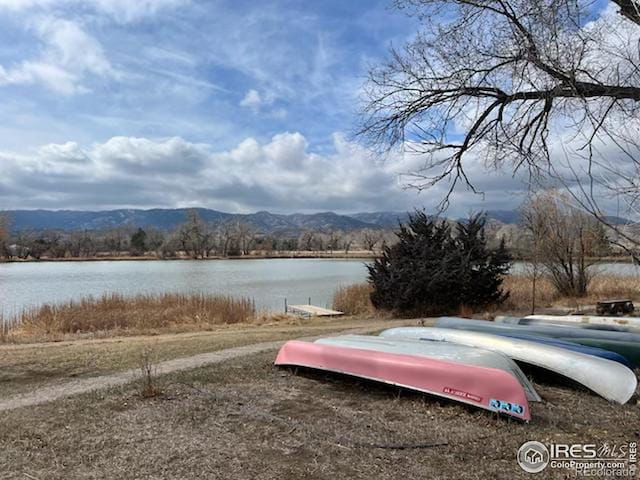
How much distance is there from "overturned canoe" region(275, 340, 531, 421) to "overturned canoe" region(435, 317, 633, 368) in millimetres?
1863

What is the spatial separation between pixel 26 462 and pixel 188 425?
1.08 metres

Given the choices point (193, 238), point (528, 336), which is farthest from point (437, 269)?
point (193, 238)

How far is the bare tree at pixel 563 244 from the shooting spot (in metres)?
16.4

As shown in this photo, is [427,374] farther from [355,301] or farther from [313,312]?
[355,301]

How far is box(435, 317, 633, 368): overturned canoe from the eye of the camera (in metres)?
5.47

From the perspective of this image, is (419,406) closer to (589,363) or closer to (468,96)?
(589,363)

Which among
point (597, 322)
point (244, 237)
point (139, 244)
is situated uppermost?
point (244, 237)

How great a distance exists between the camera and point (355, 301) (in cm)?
1702

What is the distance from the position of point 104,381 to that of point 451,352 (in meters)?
3.59

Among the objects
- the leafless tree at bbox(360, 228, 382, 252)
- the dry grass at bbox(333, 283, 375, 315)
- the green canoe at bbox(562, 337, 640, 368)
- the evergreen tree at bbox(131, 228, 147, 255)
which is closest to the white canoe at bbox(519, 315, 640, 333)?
the green canoe at bbox(562, 337, 640, 368)

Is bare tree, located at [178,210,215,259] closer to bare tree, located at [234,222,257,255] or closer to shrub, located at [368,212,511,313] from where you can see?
bare tree, located at [234,222,257,255]

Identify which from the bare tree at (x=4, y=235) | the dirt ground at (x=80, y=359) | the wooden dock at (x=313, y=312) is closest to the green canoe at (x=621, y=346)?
the dirt ground at (x=80, y=359)

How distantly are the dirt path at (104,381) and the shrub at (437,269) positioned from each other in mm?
7485

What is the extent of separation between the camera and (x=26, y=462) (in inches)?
127
